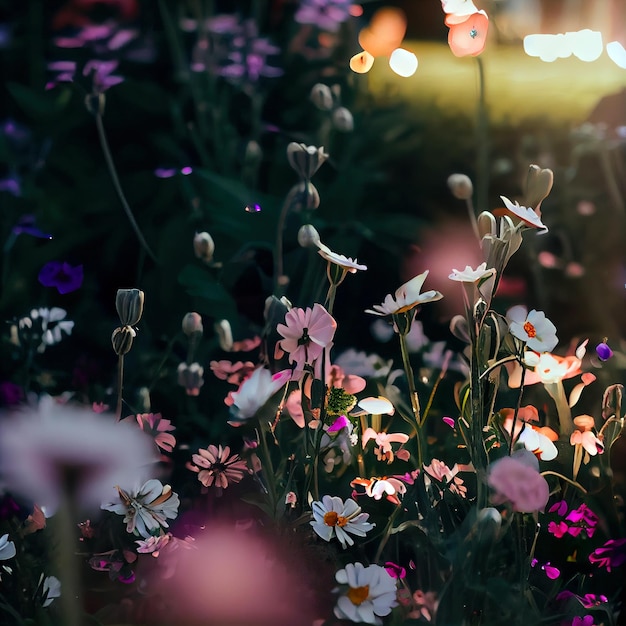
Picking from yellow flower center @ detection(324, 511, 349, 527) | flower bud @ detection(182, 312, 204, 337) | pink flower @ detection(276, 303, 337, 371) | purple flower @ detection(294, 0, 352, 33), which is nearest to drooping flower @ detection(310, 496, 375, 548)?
yellow flower center @ detection(324, 511, 349, 527)

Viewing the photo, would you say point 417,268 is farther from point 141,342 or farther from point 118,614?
point 118,614

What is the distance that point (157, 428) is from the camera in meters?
0.68

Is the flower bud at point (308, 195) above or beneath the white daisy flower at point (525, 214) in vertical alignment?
above

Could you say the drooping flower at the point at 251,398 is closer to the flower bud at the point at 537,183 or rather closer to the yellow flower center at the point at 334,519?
the yellow flower center at the point at 334,519

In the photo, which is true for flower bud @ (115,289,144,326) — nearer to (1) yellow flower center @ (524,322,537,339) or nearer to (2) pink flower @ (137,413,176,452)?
(2) pink flower @ (137,413,176,452)

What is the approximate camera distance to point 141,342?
90 cm

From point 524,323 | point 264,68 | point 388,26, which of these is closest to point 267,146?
point 264,68

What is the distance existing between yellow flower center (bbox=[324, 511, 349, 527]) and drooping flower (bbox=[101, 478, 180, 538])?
115mm

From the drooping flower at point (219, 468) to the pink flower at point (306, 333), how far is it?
4.6 inches

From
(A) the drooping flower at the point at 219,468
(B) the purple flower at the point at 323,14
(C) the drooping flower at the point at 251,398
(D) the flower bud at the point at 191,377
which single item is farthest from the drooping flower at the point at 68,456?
(B) the purple flower at the point at 323,14

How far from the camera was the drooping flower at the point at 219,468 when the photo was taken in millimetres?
660

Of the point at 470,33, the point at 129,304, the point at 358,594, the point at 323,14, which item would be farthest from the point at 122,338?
the point at 323,14

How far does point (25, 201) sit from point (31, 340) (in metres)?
0.25

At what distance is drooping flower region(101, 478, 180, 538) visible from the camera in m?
0.61
